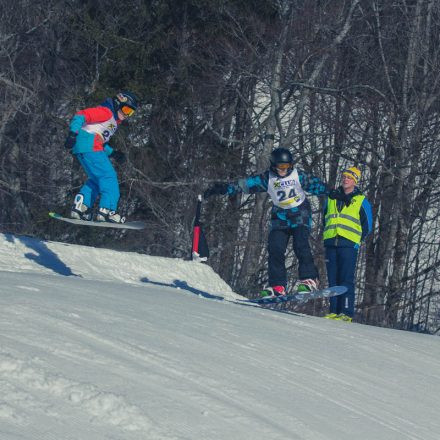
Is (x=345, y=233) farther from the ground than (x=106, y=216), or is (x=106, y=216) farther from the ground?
(x=345, y=233)

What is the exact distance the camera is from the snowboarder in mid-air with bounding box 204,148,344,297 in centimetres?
990

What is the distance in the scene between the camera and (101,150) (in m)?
10.6

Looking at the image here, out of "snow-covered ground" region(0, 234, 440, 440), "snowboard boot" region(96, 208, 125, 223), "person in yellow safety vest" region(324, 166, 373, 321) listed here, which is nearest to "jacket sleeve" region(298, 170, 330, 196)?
"person in yellow safety vest" region(324, 166, 373, 321)

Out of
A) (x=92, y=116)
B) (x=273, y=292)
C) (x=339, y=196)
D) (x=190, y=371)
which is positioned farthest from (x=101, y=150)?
(x=190, y=371)

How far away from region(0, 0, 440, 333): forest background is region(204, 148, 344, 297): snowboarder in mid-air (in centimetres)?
1209

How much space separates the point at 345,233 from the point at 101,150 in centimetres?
248

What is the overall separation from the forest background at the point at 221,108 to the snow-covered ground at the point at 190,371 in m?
14.2

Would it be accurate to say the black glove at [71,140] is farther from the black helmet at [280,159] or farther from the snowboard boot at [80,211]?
the black helmet at [280,159]

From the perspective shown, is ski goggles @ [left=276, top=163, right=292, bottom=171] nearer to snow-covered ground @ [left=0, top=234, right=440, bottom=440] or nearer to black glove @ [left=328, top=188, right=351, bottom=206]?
black glove @ [left=328, top=188, right=351, bottom=206]

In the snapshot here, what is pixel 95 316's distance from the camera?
21.7 ft

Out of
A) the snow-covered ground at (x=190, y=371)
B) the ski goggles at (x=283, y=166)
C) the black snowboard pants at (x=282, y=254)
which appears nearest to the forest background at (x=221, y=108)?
the black snowboard pants at (x=282, y=254)

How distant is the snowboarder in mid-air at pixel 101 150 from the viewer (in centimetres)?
1049

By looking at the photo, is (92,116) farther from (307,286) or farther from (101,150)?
(307,286)

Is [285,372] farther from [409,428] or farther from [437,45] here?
[437,45]
